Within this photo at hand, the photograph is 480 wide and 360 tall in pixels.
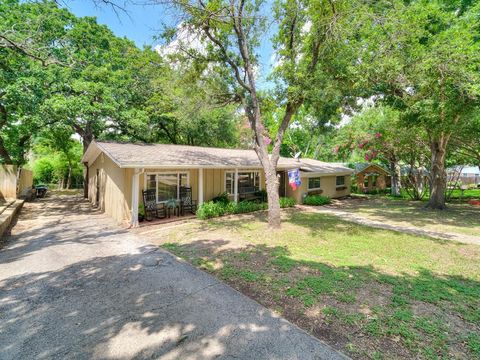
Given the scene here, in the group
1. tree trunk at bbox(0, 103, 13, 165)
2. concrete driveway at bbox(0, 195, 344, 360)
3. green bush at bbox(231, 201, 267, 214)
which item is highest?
tree trunk at bbox(0, 103, 13, 165)

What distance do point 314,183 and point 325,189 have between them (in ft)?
5.16

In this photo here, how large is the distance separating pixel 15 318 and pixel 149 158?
663 centimetres

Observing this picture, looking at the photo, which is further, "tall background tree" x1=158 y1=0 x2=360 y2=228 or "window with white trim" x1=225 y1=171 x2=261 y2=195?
"window with white trim" x1=225 y1=171 x2=261 y2=195

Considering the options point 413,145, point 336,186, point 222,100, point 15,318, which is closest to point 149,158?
point 222,100

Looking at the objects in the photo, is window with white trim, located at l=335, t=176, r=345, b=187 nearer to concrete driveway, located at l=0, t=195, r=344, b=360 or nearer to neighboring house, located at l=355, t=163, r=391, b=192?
neighboring house, located at l=355, t=163, r=391, b=192

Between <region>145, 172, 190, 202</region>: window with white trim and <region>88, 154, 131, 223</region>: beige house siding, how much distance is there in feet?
3.50

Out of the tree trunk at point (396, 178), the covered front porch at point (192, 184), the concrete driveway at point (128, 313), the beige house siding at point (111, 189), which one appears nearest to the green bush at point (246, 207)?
the covered front porch at point (192, 184)

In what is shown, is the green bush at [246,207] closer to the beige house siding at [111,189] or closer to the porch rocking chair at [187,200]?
the porch rocking chair at [187,200]

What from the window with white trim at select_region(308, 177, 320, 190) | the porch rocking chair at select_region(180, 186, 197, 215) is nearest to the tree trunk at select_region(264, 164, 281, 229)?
the porch rocking chair at select_region(180, 186, 197, 215)

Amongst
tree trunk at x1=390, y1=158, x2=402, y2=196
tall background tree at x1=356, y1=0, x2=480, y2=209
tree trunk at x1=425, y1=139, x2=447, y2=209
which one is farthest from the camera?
tree trunk at x1=390, y1=158, x2=402, y2=196

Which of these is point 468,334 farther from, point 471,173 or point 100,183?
point 471,173

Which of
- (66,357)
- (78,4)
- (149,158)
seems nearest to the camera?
(66,357)

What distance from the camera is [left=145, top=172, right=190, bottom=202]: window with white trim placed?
1045 cm

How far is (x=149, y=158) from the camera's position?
31.2 ft
